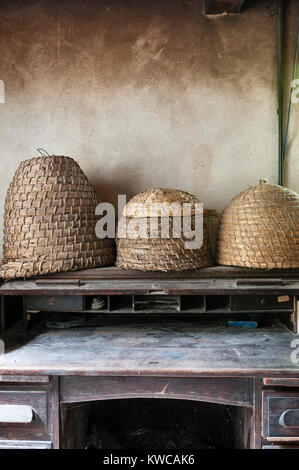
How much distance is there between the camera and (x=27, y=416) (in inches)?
62.9

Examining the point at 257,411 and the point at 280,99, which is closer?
the point at 257,411

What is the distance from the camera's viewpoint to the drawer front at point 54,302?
1.95 meters

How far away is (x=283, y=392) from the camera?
5.16 feet

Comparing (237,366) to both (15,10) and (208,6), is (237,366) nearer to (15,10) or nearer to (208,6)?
(208,6)

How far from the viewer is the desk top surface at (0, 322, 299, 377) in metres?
1.56

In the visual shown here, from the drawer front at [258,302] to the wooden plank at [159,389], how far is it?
426 mm

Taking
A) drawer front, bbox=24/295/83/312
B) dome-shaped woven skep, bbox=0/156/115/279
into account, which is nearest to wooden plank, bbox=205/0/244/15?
dome-shaped woven skep, bbox=0/156/115/279

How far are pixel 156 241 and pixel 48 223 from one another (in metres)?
0.56

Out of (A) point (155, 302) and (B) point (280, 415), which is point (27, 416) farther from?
(B) point (280, 415)

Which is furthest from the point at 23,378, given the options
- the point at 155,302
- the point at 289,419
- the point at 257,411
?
the point at 289,419

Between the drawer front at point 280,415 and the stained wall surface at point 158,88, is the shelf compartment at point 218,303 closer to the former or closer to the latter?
the drawer front at point 280,415

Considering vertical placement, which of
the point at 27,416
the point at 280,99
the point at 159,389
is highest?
the point at 280,99

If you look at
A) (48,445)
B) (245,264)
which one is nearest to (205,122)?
(245,264)

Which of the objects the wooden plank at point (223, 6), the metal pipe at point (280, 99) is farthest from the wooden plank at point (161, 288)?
the wooden plank at point (223, 6)
